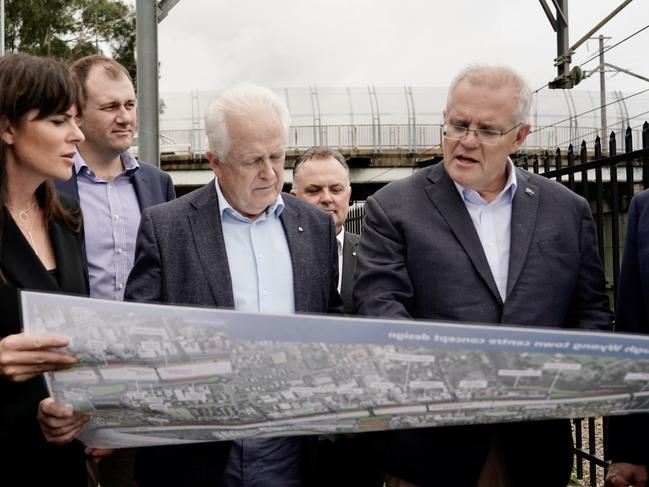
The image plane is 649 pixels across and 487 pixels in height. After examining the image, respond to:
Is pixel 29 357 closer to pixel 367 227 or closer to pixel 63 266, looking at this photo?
pixel 63 266

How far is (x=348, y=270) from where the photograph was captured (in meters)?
3.47

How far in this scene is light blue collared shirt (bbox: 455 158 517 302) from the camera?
2.25 metres

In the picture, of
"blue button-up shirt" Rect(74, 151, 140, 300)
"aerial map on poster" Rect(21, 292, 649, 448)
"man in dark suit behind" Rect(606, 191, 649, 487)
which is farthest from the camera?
"blue button-up shirt" Rect(74, 151, 140, 300)

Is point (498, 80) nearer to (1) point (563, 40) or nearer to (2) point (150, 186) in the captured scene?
(2) point (150, 186)

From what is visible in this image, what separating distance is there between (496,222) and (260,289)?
78 cm

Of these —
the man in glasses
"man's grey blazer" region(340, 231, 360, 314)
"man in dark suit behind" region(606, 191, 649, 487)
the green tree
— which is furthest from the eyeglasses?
the green tree

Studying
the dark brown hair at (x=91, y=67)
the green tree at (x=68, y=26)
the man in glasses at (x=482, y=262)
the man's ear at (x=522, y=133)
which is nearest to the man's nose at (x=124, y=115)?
the dark brown hair at (x=91, y=67)

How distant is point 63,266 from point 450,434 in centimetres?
129

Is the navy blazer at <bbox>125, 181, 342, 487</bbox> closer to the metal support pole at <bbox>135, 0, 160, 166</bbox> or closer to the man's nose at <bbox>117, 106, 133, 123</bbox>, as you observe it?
the man's nose at <bbox>117, 106, 133, 123</bbox>

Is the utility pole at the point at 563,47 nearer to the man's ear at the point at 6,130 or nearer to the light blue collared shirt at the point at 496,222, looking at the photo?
the light blue collared shirt at the point at 496,222

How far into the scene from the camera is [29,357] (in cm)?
166

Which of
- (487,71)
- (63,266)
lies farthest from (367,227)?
(63,266)

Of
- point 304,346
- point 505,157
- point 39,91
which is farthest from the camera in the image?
point 505,157

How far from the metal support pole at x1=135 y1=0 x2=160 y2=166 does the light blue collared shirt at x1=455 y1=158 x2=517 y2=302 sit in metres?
4.65
